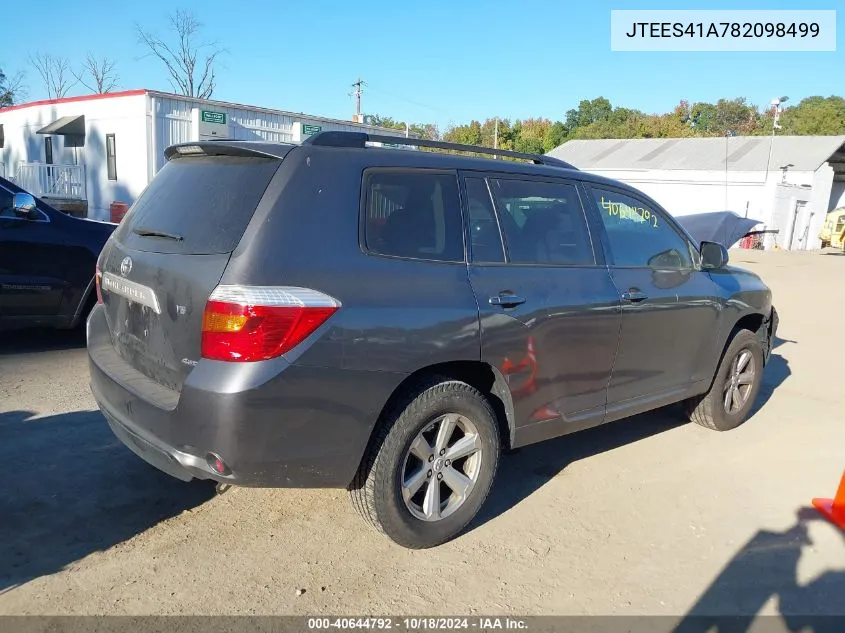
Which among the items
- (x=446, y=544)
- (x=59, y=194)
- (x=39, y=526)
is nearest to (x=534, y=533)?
(x=446, y=544)

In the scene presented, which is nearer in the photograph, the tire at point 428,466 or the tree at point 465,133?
the tire at point 428,466

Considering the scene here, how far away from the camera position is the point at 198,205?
3227mm

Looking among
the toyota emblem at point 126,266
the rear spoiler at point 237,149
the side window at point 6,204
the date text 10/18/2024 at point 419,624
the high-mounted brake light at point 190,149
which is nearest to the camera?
the date text 10/18/2024 at point 419,624

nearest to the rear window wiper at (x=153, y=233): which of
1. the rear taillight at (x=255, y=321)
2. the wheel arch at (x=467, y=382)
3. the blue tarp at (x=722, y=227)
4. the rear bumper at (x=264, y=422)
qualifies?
the rear taillight at (x=255, y=321)

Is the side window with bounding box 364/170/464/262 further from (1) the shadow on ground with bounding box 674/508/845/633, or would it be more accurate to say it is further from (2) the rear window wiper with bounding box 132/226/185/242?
(1) the shadow on ground with bounding box 674/508/845/633

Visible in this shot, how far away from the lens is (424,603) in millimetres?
2961

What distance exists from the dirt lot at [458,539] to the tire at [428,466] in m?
0.17

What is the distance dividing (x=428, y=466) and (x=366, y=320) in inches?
32.8

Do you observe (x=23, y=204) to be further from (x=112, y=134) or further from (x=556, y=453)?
(x=112, y=134)

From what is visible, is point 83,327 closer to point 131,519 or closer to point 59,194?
point 131,519

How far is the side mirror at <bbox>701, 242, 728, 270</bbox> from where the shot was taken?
491 cm

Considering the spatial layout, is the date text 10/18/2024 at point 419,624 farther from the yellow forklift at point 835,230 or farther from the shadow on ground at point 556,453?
the yellow forklift at point 835,230

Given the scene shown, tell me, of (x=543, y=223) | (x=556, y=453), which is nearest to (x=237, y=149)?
(x=543, y=223)

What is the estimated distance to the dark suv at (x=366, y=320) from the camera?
277cm
